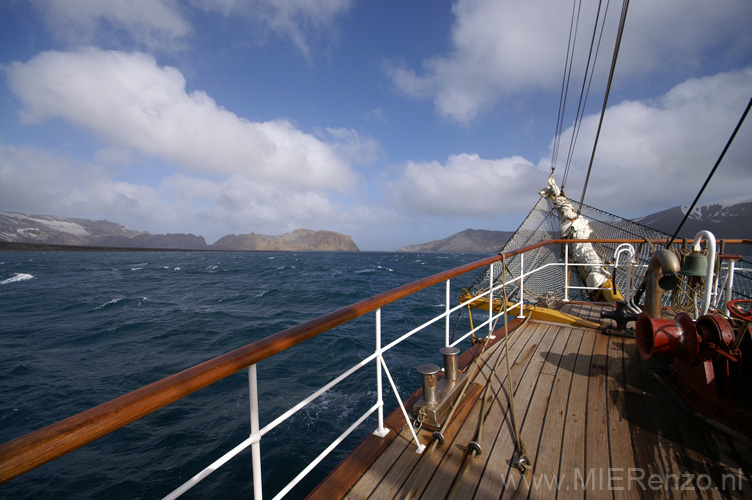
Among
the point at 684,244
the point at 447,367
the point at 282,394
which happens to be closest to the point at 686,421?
the point at 447,367

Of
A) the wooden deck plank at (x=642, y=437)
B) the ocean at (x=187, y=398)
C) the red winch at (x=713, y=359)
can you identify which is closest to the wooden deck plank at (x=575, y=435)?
the wooden deck plank at (x=642, y=437)

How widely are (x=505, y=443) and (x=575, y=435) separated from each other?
43 cm

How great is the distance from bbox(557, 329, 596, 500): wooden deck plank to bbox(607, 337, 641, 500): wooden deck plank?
0.13 m

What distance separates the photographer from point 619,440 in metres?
1.88

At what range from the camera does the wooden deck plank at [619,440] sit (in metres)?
1.58

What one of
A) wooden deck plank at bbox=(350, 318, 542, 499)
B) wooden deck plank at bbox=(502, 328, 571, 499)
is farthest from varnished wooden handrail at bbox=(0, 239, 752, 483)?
wooden deck plank at bbox=(502, 328, 571, 499)

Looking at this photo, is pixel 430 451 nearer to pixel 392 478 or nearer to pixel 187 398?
pixel 392 478

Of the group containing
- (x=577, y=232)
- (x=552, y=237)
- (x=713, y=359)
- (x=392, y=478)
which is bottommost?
(x=392, y=478)

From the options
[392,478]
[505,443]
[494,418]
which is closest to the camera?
[392,478]

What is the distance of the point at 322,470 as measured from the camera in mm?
4191

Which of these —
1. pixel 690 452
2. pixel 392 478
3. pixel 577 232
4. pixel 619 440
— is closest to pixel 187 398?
pixel 392 478

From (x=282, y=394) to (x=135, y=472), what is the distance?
2179 mm

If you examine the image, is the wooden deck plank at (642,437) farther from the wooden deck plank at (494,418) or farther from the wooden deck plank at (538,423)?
the wooden deck plank at (494,418)

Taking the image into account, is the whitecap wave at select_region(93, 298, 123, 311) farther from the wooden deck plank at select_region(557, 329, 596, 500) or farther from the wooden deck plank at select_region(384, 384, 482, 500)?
the wooden deck plank at select_region(557, 329, 596, 500)
